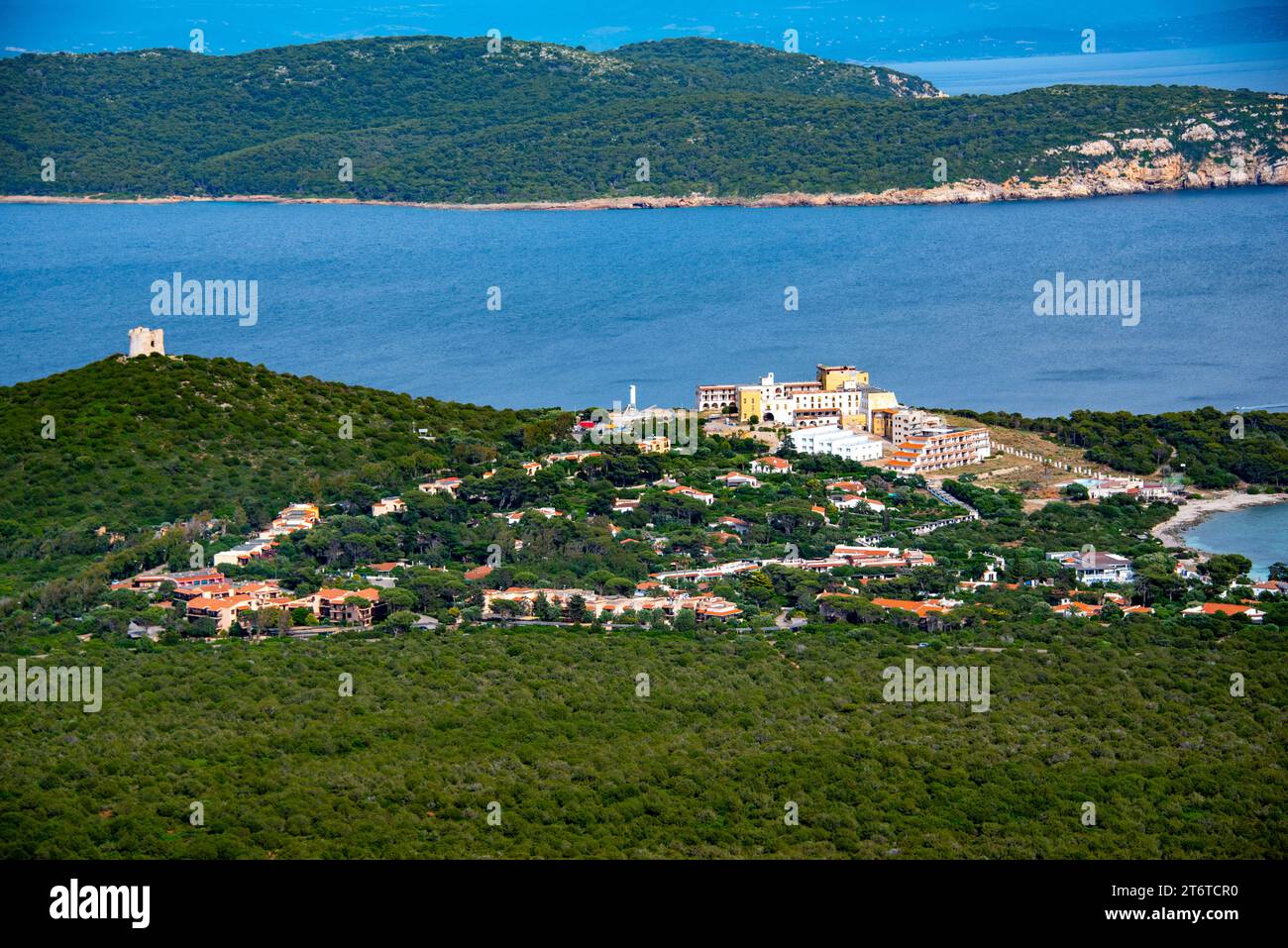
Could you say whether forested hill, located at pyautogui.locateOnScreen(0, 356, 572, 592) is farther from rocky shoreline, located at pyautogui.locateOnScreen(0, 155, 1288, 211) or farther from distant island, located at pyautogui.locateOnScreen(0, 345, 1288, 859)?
rocky shoreline, located at pyautogui.locateOnScreen(0, 155, 1288, 211)

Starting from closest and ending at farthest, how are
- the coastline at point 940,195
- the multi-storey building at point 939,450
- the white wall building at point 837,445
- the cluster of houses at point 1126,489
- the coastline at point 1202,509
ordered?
the coastline at point 1202,509, the cluster of houses at point 1126,489, the multi-storey building at point 939,450, the white wall building at point 837,445, the coastline at point 940,195

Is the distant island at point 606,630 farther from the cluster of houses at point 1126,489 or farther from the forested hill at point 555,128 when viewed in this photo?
the forested hill at point 555,128

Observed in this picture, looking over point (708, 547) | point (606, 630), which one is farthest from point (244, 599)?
point (708, 547)

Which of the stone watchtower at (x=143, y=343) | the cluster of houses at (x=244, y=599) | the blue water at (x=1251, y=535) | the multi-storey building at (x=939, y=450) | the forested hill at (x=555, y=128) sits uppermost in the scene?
the forested hill at (x=555, y=128)

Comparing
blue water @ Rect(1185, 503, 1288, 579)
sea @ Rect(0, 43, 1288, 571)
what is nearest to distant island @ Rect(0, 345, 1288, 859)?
blue water @ Rect(1185, 503, 1288, 579)

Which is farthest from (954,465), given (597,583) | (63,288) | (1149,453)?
(63,288)

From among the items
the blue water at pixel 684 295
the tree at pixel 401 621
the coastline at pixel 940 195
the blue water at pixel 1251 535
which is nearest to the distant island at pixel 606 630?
the tree at pixel 401 621

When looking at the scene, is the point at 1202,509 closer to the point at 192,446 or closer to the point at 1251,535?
the point at 1251,535
